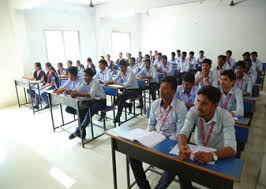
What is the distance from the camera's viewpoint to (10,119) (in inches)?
183

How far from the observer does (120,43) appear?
33.4 feet

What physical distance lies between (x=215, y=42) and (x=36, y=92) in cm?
795

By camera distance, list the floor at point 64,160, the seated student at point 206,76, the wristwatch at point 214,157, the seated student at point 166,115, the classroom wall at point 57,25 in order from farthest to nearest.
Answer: the classroom wall at point 57,25
the seated student at point 206,76
the floor at point 64,160
the seated student at point 166,115
the wristwatch at point 214,157

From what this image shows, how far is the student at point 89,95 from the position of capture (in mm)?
3281

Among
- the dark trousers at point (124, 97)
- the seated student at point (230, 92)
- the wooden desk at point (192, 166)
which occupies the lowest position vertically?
the dark trousers at point (124, 97)

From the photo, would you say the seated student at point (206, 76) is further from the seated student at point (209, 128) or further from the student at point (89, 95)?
the seated student at point (209, 128)

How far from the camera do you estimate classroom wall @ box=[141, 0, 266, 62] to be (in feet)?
26.6

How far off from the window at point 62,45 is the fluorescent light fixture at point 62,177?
5450 mm

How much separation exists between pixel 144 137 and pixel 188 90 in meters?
1.53

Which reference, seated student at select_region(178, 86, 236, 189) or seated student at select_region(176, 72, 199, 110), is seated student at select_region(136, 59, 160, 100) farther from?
seated student at select_region(178, 86, 236, 189)

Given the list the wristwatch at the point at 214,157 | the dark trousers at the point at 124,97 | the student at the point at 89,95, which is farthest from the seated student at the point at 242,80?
the wristwatch at the point at 214,157

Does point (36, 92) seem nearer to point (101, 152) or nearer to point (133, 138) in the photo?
point (101, 152)

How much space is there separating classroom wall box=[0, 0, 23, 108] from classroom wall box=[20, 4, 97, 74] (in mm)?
323

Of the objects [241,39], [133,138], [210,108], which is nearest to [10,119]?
[133,138]
